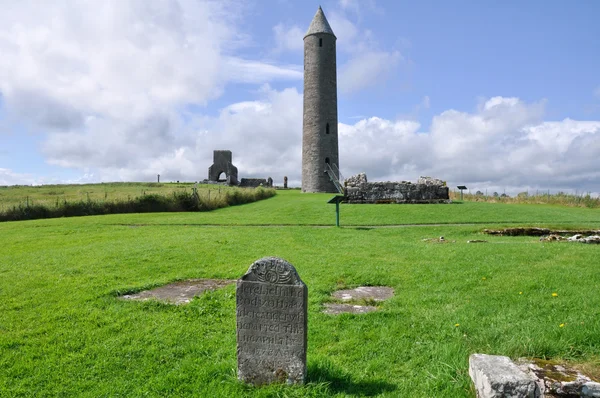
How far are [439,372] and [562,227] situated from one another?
15072mm

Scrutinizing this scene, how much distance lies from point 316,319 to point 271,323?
1.92 metres

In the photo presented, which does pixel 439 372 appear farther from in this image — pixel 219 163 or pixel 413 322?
pixel 219 163

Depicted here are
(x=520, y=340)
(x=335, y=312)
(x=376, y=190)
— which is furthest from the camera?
(x=376, y=190)

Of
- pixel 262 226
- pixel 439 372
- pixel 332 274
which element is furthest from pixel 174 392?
pixel 262 226

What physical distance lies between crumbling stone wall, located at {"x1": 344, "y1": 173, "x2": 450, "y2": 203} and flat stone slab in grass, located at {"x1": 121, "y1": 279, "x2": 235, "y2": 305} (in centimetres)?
1986

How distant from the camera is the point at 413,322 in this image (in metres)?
6.06

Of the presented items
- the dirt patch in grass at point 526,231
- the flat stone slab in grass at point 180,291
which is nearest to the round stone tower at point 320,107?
the dirt patch in grass at point 526,231

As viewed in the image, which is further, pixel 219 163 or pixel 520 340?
pixel 219 163

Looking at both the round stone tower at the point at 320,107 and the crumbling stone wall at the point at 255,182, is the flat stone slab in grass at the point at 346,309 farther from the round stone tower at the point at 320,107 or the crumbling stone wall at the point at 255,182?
the crumbling stone wall at the point at 255,182

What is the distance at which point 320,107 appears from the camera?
138 ft

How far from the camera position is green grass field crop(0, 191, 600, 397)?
4648 mm

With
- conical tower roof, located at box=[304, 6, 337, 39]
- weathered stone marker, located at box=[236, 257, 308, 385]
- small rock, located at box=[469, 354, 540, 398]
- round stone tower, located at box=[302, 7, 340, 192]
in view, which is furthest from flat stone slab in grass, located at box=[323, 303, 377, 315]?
conical tower roof, located at box=[304, 6, 337, 39]

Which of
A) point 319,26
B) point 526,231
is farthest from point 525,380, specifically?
point 319,26

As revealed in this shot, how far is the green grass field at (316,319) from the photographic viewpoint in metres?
→ 4.65
